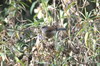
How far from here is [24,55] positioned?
1.94 metres

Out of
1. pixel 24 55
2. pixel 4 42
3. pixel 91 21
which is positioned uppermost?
pixel 91 21

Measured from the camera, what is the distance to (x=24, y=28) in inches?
76.0

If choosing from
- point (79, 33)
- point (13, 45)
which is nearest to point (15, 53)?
point (13, 45)

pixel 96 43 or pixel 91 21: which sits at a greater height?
pixel 91 21

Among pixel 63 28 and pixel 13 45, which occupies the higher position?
pixel 63 28

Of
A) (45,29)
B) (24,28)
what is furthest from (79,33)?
(24,28)

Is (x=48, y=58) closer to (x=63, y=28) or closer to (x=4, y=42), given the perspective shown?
(x=63, y=28)

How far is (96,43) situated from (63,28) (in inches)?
9.4

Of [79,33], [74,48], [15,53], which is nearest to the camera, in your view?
[79,33]

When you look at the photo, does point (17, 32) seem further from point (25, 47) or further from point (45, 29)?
point (45, 29)

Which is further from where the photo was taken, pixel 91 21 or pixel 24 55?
pixel 24 55

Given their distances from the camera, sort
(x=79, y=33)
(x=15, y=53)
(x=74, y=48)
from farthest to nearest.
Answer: (x=15, y=53) < (x=74, y=48) < (x=79, y=33)

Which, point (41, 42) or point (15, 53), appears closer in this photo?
point (41, 42)

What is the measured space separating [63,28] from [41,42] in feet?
0.58
